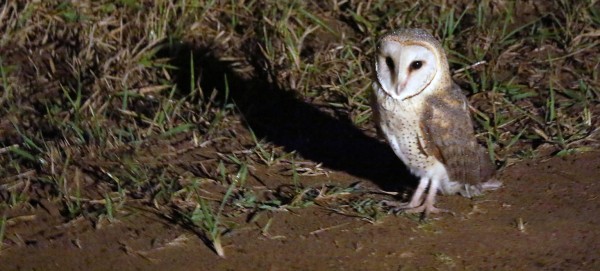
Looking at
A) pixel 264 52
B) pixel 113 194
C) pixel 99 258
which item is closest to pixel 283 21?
pixel 264 52

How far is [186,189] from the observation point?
4551 millimetres

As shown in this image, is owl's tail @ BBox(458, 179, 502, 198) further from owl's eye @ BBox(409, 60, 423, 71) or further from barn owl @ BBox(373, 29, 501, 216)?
owl's eye @ BBox(409, 60, 423, 71)

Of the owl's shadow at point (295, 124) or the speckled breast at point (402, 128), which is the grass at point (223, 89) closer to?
the owl's shadow at point (295, 124)

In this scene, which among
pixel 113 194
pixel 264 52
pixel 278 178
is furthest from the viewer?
pixel 264 52

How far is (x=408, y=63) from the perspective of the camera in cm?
422

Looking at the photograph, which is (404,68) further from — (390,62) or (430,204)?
(430,204)

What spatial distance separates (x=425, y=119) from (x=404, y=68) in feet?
0.85

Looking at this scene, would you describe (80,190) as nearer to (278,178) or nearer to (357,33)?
(278,178)

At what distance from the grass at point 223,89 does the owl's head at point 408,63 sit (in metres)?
0.57

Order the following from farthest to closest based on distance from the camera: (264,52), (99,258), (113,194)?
(264,52) → (113,194) → (99,258)

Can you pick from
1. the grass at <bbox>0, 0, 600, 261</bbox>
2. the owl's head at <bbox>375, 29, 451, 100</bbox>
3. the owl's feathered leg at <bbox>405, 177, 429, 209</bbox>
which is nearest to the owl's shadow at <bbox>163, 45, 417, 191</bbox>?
the grass at <bbox>0, 0, 600, 261</bbox>

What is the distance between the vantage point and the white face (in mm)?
4215

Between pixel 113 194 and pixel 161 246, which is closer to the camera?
pixel 161 246

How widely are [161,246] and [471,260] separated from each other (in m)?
1.18
